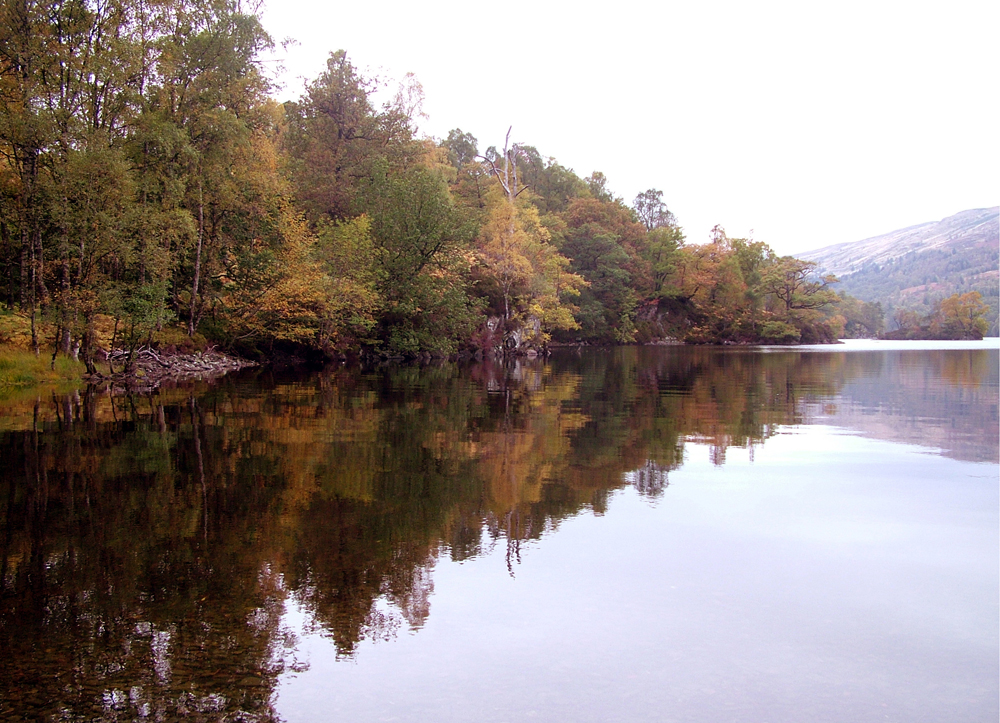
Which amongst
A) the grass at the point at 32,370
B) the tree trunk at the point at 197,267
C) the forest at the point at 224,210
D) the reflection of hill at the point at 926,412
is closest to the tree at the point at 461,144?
the forest at the point at 224,210

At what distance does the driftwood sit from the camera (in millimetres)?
21266

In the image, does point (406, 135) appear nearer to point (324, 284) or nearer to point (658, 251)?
point (324, 284)

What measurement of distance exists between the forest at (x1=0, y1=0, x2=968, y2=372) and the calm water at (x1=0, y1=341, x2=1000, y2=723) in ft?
38.2

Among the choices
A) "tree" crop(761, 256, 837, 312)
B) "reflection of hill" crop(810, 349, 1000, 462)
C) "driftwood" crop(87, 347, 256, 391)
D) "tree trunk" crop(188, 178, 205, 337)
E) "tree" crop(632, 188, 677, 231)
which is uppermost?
"tree" crop(632, 188, 677, 231)

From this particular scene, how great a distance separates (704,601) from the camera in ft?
16.2

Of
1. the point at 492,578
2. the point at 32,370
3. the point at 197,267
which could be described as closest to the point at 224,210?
the point at 197,267

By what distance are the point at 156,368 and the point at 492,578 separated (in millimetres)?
22644

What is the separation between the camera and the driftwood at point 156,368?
21266 mm

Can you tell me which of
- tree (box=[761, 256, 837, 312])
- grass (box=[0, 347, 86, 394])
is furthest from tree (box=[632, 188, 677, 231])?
grass (box=[0, 347, 86, 394])

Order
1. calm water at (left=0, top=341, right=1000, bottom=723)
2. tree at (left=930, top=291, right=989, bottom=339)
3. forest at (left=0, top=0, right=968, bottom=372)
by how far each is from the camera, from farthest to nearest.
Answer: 1. tree at (left=930, top=291, right=989, bottom=339)
2. forest at (left=0, top=0, right=968, bottom=372)
3. calm water at (left=0, top=341, right=1000, bottom=723)

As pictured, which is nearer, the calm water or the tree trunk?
A: the calm water

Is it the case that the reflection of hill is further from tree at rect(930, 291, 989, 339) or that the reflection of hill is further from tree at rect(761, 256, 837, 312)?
tree at rect(930, 291, 989, 339)

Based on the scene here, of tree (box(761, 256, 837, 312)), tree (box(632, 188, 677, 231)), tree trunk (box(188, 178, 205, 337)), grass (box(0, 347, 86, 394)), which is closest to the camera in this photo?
grass (box(0, 347, 86, 394))

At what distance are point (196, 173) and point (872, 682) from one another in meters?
27.2
